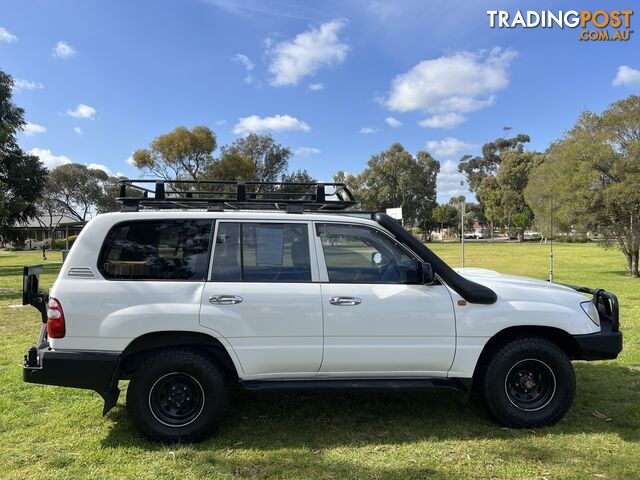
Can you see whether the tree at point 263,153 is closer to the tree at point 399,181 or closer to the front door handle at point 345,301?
the tree at point 399,181

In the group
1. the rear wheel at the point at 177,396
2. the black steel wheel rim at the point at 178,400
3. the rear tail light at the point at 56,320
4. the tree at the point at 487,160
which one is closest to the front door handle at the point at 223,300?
the rear wheel at the point at 177,396

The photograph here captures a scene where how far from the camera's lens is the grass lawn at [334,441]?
340cm

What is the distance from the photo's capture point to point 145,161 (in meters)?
42.7

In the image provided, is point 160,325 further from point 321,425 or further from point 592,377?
point 592,377

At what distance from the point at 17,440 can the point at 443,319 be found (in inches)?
145

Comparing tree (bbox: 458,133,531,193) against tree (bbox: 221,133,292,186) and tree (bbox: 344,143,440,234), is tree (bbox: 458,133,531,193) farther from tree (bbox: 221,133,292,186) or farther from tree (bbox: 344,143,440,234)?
tree (bbox: 221,133,292,186)

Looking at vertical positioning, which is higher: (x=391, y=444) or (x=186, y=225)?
(x=186, y=225)

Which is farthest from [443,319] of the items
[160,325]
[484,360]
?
[160,325]

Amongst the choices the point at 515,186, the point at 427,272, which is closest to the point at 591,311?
the point at 427,272

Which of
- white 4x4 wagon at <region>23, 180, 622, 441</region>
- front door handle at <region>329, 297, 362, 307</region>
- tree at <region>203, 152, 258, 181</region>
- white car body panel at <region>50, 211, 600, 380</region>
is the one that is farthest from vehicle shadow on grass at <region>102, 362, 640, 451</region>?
tree at <region>203, 152, 258, 181</region>

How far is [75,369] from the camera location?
3602mm

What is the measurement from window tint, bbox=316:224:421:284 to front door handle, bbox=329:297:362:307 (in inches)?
6.5

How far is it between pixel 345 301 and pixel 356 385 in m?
0.70

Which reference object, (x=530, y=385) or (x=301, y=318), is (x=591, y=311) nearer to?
(x=530, y=385)
